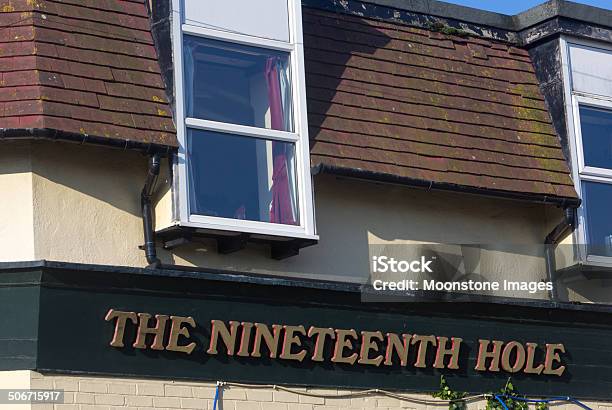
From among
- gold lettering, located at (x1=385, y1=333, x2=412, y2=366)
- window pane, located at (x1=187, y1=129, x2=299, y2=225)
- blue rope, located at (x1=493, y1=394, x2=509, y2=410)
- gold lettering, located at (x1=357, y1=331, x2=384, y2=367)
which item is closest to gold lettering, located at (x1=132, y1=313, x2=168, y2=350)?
window pane, located at (x1=187, y1=129, x2=299, y2=225)

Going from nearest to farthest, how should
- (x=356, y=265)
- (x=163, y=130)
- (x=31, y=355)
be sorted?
(x=31, y=355) → (x=163, y=130) → (x=356, y=265)

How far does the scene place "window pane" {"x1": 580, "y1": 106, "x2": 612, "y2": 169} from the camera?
1403 centimetres

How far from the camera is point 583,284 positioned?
45.7 ft

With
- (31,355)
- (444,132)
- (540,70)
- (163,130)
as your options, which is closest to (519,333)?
(444,132)

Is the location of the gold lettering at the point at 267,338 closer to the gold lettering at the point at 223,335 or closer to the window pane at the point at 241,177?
the gold lettering at the point at 223,335

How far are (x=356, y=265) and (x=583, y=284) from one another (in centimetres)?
263

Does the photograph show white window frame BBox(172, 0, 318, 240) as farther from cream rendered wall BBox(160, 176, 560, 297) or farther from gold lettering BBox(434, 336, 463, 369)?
gold lettering BBox(434, 336, 463, 369)

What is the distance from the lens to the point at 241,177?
473 inches

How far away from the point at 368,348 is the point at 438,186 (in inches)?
67.5

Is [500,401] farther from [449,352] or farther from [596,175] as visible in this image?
[596,175]

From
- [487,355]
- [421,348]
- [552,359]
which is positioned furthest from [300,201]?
[552,359]

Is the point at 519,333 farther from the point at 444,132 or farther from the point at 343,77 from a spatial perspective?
the point at 343,77

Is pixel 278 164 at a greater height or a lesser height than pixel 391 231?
greater
